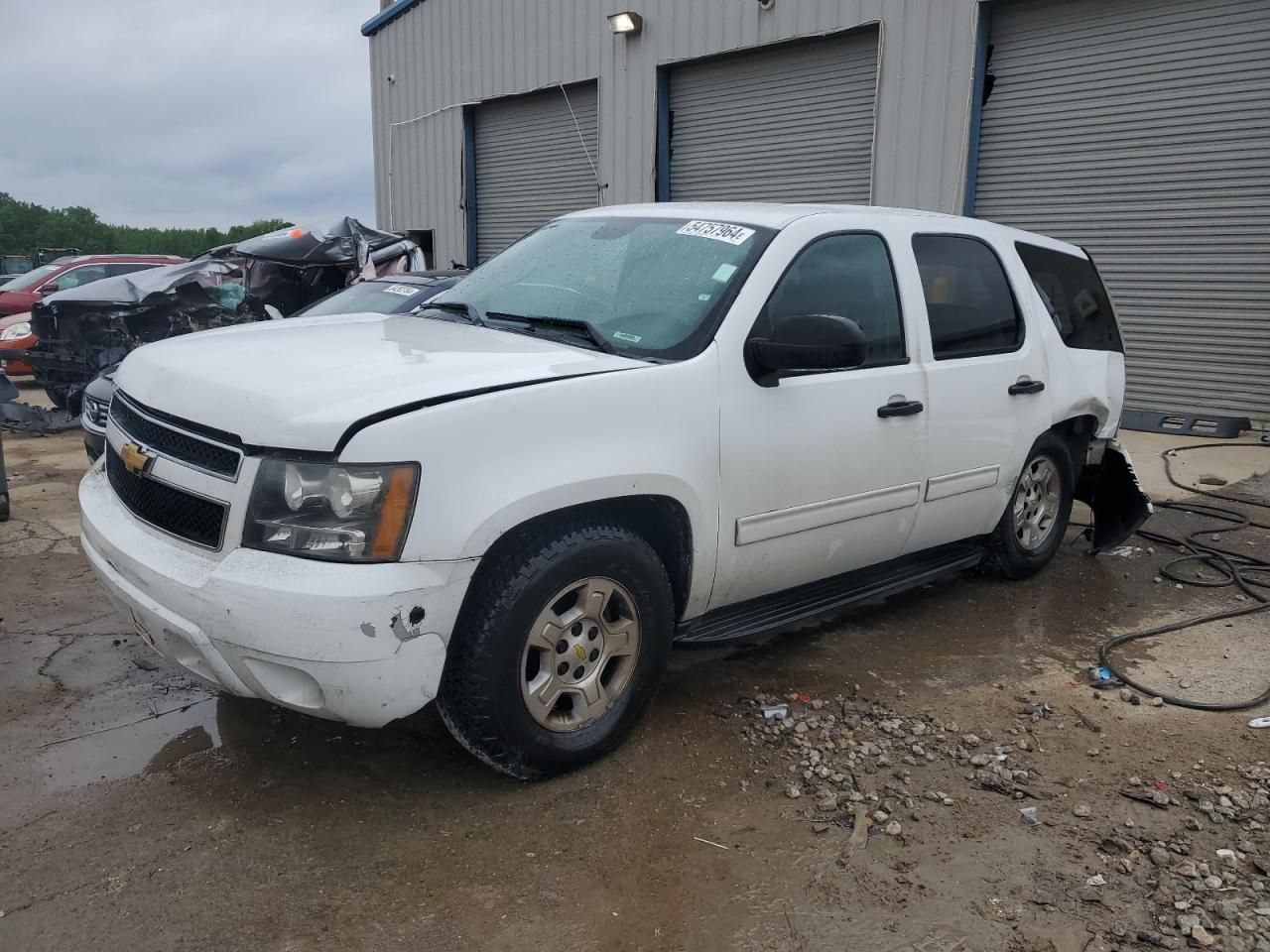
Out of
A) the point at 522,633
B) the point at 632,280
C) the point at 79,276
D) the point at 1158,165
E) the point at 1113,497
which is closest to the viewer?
the point at 522,633

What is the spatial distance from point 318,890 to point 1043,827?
6.58ft

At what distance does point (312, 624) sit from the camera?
2.55 meters

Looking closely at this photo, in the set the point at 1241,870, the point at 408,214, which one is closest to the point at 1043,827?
the point at 1241,870

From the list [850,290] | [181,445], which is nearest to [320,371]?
[181,445]

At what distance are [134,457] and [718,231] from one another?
2.11m

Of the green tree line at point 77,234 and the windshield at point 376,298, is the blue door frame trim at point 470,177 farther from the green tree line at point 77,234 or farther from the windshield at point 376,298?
the green tree line at point 77,234

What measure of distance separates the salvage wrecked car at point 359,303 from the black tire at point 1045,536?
3711 millimetres

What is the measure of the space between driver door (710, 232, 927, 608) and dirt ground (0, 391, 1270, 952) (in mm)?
536

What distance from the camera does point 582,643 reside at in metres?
3.07

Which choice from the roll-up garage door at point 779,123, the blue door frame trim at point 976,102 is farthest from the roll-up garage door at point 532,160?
the blue door frame trim at point 976,102

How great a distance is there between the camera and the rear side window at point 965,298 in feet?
13.8

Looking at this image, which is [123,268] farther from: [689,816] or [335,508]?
[689,816]

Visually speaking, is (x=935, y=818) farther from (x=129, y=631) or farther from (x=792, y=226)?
(x=129, y=631)

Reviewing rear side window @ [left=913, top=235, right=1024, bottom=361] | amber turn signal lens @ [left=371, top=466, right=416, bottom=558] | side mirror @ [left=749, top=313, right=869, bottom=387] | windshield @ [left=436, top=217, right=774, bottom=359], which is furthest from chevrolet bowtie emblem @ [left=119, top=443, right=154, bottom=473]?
rear side window @ [left=913, top=235, right=1024, bottom=361]
